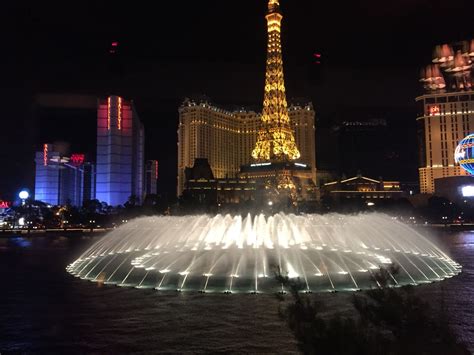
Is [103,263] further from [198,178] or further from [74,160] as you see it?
[74,160]

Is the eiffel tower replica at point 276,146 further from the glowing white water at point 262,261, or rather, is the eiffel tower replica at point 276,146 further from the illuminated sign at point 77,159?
the glowing white water at point 262,261

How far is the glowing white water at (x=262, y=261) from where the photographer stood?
51.5 feet

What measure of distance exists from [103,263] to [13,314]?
28.9 ft

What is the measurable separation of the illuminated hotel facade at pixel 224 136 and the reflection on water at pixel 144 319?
119783 mm

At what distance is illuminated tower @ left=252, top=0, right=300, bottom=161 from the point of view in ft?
342

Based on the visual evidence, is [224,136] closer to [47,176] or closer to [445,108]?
[47,176]

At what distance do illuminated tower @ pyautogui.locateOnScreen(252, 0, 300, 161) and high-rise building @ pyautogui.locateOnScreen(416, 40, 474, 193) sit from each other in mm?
39287

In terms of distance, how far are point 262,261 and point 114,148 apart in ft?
266

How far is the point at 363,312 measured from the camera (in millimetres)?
5461

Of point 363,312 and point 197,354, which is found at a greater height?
point 363,312

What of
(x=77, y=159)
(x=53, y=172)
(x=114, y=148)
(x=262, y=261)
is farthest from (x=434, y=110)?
(x=262, y=261)

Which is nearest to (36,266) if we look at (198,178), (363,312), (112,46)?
(112,46)

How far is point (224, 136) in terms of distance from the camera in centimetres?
14625

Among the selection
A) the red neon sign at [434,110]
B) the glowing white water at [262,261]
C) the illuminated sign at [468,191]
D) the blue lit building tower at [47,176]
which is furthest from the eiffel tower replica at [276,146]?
the glowing white water at [262,261]
